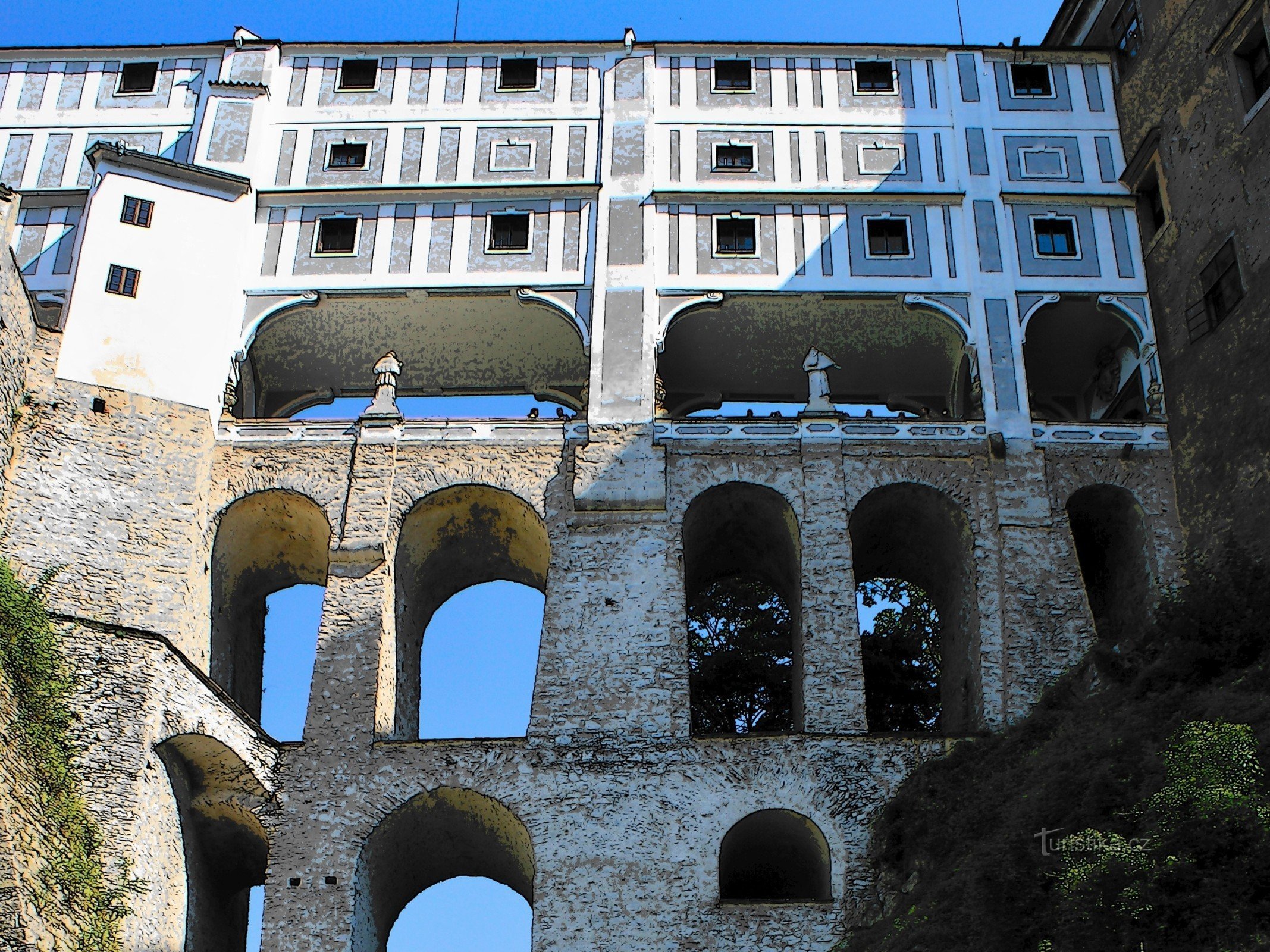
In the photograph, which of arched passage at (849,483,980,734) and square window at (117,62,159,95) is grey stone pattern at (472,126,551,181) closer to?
square window at (117,62,159,95)

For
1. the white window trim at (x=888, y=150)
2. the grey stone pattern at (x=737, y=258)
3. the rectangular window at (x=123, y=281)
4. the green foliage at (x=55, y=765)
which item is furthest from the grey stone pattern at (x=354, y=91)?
the green foliage at (x=55, y=765)

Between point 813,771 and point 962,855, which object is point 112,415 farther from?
point 962,855

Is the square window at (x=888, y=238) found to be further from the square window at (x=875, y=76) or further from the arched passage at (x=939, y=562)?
the arched passage at (x=939, y=562)

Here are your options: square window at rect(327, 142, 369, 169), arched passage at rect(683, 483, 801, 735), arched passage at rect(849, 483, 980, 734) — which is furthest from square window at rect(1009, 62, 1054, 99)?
square window at rect(327, 142, 369, 169)

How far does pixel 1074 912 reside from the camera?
16.7 metres

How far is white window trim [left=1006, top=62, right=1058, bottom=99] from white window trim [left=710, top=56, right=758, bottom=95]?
5.24 meters

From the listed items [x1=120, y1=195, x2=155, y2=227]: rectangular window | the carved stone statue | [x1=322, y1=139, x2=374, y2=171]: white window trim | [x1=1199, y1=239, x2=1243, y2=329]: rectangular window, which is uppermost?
[x1=322, y1=139, x2=374, y2=171]: white window trim

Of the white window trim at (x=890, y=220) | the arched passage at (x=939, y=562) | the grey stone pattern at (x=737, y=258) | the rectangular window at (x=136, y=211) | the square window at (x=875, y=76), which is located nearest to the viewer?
the arched passage at (x=939, y=562)

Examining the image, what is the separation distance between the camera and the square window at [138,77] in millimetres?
32656

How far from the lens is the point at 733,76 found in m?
32.8

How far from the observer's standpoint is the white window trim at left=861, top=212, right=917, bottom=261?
3022 centimetres

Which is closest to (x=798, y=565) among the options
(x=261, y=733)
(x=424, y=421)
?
(x=424, y=421)

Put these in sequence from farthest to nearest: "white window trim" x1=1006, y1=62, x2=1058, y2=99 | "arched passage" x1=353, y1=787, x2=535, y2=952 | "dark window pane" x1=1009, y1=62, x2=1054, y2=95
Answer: "dark window pane" x1=1009, y1=62, x2=1054, y2=95
"white window trim" x1=1006, y1=62, x2=1058, y2=99
"arched passage" x1=353, y1=787, x2=535, y2=952

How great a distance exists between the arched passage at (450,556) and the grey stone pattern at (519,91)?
946cm
